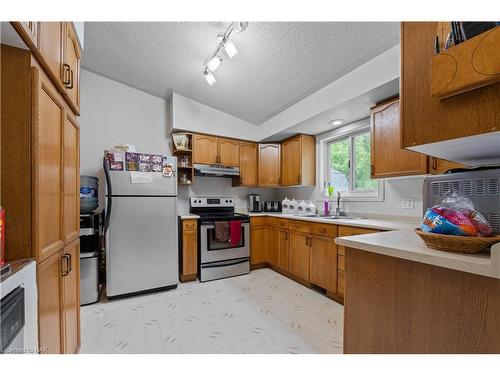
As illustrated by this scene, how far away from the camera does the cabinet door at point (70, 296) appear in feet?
3.91

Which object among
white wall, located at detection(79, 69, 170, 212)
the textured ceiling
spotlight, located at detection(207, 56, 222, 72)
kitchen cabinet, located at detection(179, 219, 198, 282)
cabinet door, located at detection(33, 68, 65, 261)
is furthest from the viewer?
white wall, located at detection(79, 69, 170, 212)

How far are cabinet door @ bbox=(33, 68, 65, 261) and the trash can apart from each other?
1456 mm

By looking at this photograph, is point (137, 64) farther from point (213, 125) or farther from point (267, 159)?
point (267, 159)

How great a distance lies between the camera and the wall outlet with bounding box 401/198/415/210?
2234mm

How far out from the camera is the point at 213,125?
11.2ft

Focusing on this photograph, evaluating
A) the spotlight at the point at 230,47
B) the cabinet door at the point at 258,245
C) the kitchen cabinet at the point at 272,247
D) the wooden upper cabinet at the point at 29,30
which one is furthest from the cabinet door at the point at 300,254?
the wooden upper cabinet at the point at 29,30

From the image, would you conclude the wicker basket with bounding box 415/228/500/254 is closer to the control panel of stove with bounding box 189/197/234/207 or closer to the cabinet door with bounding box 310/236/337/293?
the cabinet door with bounding box 310/236/337/293

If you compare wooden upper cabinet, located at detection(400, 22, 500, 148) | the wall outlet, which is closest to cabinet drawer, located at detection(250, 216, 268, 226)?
the wall outlet

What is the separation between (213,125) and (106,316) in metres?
2.62

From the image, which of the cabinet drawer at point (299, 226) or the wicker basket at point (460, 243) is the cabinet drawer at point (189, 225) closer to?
the cabinet drawer at point (299, 226)

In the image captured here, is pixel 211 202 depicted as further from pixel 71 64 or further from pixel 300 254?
pixel 71 64

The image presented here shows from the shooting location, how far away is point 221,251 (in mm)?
2965

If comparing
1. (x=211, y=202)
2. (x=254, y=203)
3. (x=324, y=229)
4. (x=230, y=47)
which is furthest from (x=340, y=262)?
(x=230, y=47)
